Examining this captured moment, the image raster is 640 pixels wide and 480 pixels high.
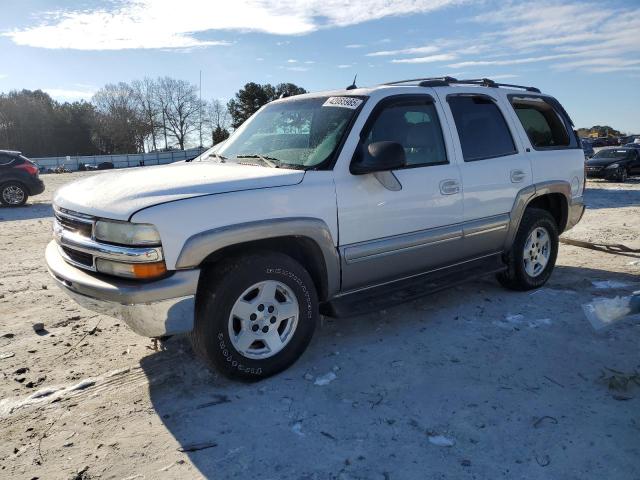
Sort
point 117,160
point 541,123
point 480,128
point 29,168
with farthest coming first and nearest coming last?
point 117,160 → point 29,168 → point 541,123 → point 480,128

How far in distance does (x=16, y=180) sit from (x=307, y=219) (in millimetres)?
13305

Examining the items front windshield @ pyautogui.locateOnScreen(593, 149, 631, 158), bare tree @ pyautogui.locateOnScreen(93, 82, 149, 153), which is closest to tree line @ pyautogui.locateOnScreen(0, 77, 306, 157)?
bare tree @ pyautogui.locateOnScreen(93, 82, 149, 153)

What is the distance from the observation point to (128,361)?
12.6 feet

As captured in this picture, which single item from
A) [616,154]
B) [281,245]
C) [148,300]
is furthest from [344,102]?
[616,154]

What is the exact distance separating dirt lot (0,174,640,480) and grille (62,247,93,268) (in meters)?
0.87

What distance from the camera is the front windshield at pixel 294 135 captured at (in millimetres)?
3758

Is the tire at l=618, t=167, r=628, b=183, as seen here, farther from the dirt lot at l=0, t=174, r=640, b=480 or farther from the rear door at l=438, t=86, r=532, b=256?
the dirt lot at l=0, t=174, r=640, b=480

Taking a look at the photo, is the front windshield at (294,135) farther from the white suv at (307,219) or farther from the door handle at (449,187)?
the door handle at (449,187)

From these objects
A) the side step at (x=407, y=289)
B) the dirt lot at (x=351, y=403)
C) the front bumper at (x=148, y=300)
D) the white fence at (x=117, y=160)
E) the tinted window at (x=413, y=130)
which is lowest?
the dirt lot at (x=351, y=403)

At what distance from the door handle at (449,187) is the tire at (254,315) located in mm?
1438

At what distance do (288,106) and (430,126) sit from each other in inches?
48.6

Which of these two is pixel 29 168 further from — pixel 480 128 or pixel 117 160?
pixel 117 160

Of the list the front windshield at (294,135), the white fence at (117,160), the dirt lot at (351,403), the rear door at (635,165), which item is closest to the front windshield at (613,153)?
the rear door at (635,165)

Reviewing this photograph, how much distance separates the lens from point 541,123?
5406 mm
